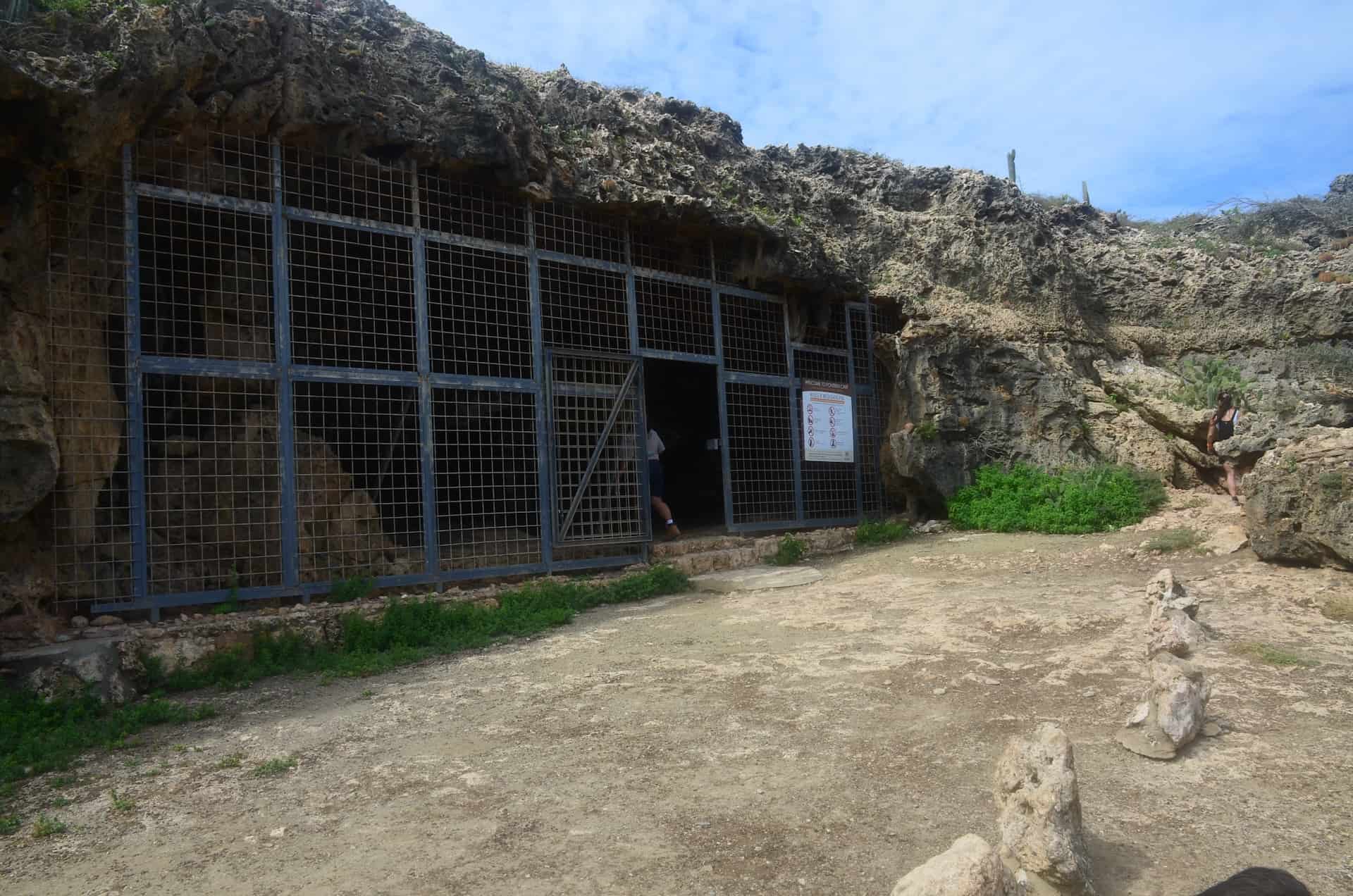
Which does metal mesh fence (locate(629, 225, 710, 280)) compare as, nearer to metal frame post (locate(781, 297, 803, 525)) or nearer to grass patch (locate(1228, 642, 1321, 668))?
metal frame post (locate(781, 297, 803, 525))

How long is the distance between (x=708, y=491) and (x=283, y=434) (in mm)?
8236

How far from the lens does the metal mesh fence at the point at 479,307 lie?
8.37 m

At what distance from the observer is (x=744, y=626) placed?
673 cm

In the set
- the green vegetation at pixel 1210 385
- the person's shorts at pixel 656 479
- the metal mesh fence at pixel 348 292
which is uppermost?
the metal mesh fence at pixel 348 292

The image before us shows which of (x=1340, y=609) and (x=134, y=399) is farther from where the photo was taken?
(x=134, y=399)

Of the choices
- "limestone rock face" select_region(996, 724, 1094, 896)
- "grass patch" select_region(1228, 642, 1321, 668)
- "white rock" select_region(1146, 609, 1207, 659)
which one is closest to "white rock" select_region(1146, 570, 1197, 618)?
"white rock" select_region(1146, 609, 1207, 659)

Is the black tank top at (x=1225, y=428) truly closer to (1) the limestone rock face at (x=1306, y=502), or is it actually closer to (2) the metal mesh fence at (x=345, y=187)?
(1) the limestone rock face at (x=1306, y=502)

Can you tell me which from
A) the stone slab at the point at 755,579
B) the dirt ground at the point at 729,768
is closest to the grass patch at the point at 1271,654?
the dirt ground at the point at 729,768

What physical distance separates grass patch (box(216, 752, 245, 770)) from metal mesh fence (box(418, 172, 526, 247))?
5.37 metres

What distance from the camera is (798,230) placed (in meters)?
11.1

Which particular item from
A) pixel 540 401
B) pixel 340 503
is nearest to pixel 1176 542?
pixel 540 401

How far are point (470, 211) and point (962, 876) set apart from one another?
786cm

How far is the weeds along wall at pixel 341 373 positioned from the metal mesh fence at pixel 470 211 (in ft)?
0.13

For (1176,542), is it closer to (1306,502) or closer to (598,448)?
(1306,502)
